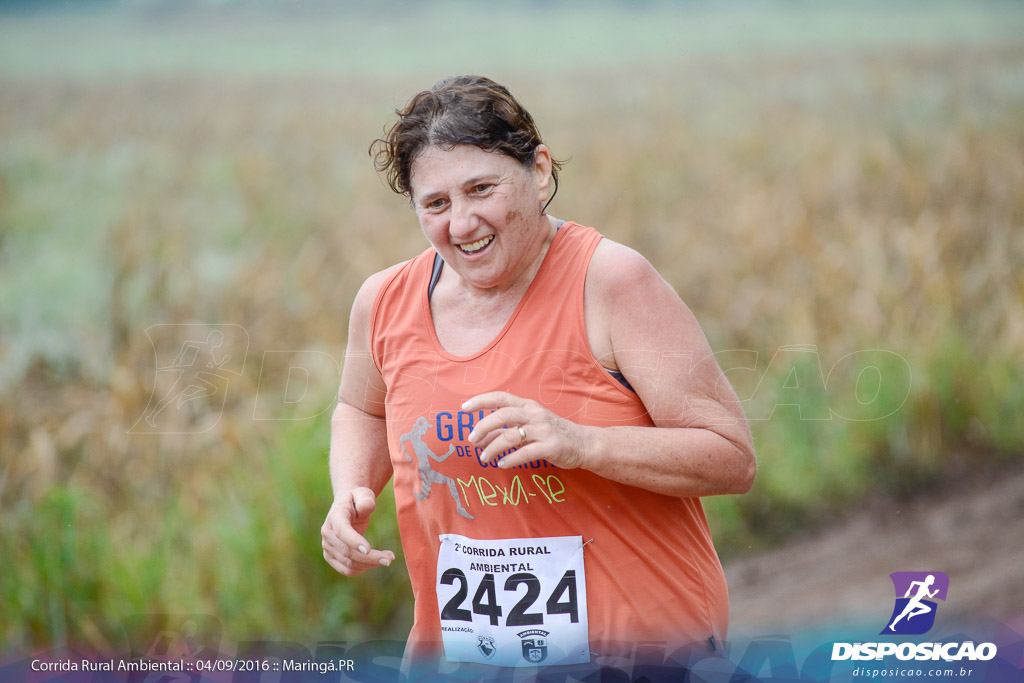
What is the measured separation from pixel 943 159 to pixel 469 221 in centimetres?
317

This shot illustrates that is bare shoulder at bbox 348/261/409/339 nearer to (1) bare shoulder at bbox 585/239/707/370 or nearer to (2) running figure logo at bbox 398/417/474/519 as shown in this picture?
(2) running figure logo at bbox 398/417/474/519

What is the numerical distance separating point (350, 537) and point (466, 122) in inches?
31.7

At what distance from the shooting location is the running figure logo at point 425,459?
175 cm

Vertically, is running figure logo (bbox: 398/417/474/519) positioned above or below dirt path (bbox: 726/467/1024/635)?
above

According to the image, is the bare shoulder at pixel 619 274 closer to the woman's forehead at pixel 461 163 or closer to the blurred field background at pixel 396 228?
the woman's forehead at pixel 461 163

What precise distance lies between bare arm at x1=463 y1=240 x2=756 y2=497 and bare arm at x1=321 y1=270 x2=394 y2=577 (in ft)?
1.27

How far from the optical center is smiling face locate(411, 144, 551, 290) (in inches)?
66.7

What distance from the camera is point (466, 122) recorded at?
1.69 meters

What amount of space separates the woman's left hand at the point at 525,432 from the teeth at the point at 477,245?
0.97 feet

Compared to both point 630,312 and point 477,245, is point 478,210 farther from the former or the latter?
point 630,312

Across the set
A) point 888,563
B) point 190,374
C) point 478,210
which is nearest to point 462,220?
point 478,210

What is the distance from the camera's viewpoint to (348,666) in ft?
7.75

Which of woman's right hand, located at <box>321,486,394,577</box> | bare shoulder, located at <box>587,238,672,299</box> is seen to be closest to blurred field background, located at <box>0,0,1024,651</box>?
woman's right hand, located at <box>321,486,394,577</box>

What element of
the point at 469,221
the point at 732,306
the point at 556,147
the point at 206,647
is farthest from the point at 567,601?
the point at 556,147
